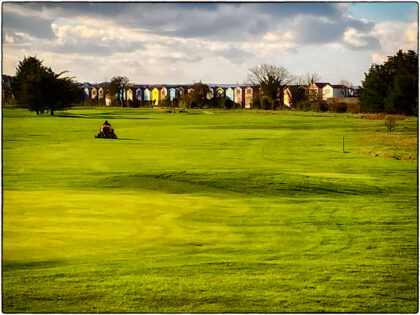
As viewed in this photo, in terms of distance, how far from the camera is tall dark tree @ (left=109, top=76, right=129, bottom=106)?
667cm

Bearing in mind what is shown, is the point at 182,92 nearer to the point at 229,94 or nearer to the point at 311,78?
the point at 229,94

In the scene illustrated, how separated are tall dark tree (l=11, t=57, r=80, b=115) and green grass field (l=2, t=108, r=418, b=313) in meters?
0.12

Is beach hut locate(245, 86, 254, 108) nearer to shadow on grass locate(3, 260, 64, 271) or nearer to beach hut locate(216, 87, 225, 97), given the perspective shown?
beach hut locate(216, 87, 225, 97)

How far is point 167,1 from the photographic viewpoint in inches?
251

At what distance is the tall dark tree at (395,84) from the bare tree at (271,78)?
2.35 feet

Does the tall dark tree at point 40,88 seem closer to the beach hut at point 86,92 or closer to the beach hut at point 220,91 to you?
the beach hut at point 86,92

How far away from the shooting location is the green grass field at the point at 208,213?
5.90 metres

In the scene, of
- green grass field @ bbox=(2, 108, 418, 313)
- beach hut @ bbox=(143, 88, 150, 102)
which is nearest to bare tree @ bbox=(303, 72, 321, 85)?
green grass field @ bbox=(2, 108, 418, 313)

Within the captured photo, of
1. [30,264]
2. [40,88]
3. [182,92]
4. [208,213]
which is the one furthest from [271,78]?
[30,264]

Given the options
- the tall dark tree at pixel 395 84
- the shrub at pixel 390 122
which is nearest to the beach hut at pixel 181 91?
the tall dark tree at pixel 395 84

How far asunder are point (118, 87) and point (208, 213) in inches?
56.7

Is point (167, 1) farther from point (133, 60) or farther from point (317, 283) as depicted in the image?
point (317, 283)

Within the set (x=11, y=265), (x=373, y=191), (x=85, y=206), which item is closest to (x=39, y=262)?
(x=11, y=265)

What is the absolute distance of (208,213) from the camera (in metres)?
6.41
